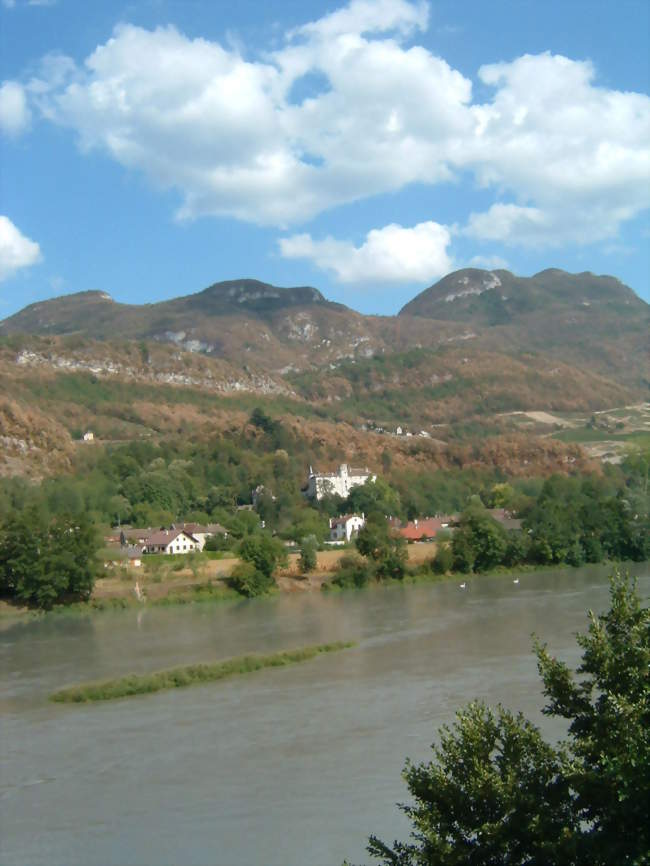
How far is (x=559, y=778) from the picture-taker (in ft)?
27.0

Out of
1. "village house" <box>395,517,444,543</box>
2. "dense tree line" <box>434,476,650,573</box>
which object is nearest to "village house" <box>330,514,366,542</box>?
"village house" <box>395,517,444,543</box>

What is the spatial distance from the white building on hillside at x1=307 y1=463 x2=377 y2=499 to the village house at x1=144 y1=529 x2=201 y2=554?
20.7 metres

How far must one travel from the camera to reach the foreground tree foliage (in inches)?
289

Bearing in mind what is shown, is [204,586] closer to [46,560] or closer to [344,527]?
[46,560]

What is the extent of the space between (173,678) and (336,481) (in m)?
60.8

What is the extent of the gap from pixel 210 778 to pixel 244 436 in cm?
8606

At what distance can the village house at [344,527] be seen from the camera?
66.3m

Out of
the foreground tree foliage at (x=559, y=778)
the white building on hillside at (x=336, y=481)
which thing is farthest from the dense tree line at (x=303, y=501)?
the foreground tree foliage at (x=559, y=778)

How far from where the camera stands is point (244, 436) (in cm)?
10175

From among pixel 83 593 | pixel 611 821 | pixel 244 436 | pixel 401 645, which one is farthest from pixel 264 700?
pixel 244 436

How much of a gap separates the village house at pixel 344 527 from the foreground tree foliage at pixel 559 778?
57.0 meters

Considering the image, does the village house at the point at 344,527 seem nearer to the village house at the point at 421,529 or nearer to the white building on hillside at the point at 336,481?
the village house at the point at 421,529

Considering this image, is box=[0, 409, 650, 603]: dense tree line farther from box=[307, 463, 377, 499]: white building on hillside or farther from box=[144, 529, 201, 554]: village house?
box=[144, 529, 201, 554]: village house

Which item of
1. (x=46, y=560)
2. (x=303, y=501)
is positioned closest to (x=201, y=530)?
(x=303, y=501)
